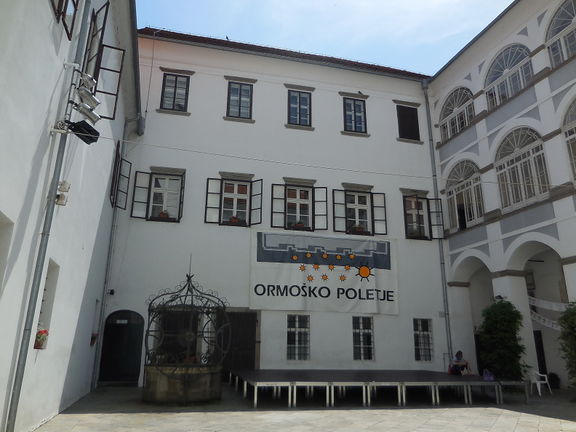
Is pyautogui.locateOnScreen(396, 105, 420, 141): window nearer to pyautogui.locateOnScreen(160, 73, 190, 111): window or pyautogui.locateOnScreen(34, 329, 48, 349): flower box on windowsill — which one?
pyautogui.locateOnScreen(160, 73, 190, 111): window

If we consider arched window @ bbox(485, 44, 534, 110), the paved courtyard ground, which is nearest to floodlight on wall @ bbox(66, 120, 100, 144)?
the paved courtyard ground

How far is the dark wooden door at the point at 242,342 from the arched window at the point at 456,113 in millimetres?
9303

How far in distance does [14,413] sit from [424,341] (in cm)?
1217

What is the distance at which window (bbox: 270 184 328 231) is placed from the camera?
14.8 meters

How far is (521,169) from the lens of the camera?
13.2m

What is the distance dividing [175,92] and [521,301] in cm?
1226

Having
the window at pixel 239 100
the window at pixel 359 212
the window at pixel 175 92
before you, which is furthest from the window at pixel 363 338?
the window at pixel 175 92

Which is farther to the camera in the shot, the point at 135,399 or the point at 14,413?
the point at 135,399

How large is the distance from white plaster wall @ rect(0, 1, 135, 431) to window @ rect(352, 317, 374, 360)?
7941mm

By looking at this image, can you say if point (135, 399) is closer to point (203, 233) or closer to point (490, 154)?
point (203, 233)

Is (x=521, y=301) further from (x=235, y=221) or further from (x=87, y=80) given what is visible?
(x=87, y=80)

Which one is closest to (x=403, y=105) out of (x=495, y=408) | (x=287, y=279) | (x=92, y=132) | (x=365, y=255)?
(x=365, y=255)

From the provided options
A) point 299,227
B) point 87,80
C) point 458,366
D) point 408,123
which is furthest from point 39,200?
point 408,123

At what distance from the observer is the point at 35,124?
228 inches
